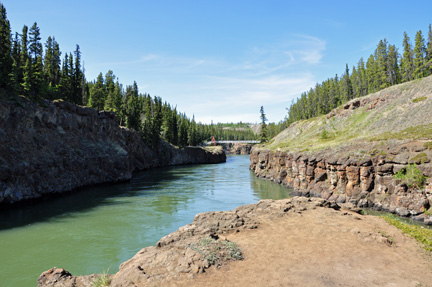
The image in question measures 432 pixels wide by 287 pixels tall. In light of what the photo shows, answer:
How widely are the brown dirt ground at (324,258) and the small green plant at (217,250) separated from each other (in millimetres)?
465

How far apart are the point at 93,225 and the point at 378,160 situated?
119 feet

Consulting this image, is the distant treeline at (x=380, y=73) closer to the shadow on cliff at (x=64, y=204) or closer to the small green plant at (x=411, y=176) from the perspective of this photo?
the small green plant at (x=411, y=176)

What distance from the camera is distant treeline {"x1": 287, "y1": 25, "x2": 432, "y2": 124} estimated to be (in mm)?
87875

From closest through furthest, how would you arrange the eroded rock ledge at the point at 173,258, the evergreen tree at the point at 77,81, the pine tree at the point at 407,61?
1. the eroded rock ledge at the point at 173,258
2. the evergreen tree at the point at 77,81
3. the pine tree at the point at 407,61

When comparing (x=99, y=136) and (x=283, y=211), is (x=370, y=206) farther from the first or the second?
(x=99, y=136)

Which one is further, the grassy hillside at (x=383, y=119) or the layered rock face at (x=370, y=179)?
the grassy hillside at (x=383, y=119)

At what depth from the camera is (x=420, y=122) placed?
44594mm

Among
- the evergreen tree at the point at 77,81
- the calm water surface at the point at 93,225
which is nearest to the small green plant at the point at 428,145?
the calm water surface at the point at 93,225

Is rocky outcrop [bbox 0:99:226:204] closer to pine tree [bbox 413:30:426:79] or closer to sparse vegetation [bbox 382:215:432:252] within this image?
sparse vegetation [bbox 382:215:432:252]

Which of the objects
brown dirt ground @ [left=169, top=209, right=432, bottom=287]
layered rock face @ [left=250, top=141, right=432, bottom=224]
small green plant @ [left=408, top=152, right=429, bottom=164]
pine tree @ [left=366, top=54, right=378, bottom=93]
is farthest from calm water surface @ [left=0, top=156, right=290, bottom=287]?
pine tree @ [left=366, top=54, right=378, bottom=93]

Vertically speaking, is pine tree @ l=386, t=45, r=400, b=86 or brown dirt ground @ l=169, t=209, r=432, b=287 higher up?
pine tree @ l=386, t=45, r=400, b=86

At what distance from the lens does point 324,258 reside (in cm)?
1334

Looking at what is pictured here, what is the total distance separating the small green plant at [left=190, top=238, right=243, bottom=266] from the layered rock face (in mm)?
24366

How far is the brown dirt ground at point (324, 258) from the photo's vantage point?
11.1 meters
